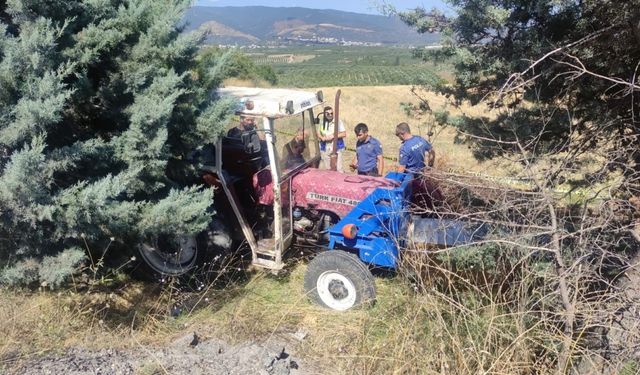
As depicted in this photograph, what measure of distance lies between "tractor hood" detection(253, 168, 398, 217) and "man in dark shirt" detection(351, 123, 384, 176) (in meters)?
1.56

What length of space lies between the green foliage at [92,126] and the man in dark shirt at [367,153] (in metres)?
2.61

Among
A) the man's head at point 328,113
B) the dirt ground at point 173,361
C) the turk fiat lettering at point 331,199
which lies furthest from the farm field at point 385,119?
the dirt ground at point 173,361

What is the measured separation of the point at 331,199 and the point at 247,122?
3.81 ft

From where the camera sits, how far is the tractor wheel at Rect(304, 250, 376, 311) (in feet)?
15.8

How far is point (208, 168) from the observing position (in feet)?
17.4

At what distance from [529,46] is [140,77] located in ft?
11.7

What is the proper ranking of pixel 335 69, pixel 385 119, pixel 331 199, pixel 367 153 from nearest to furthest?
pixel 331 199 → pixel 367 153 → pixel 385 119 → pixel 335 69

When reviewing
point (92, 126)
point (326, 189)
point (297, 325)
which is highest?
point (92, 126)

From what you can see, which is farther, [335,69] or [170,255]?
[335,69]

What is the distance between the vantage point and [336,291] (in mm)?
4973

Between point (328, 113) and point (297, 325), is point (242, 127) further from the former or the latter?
point (297, 325)

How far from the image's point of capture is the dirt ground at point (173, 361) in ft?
11.3

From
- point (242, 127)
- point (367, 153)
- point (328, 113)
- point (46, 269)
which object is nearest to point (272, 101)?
point (242, 127)

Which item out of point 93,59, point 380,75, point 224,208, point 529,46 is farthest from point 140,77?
point 380,75
